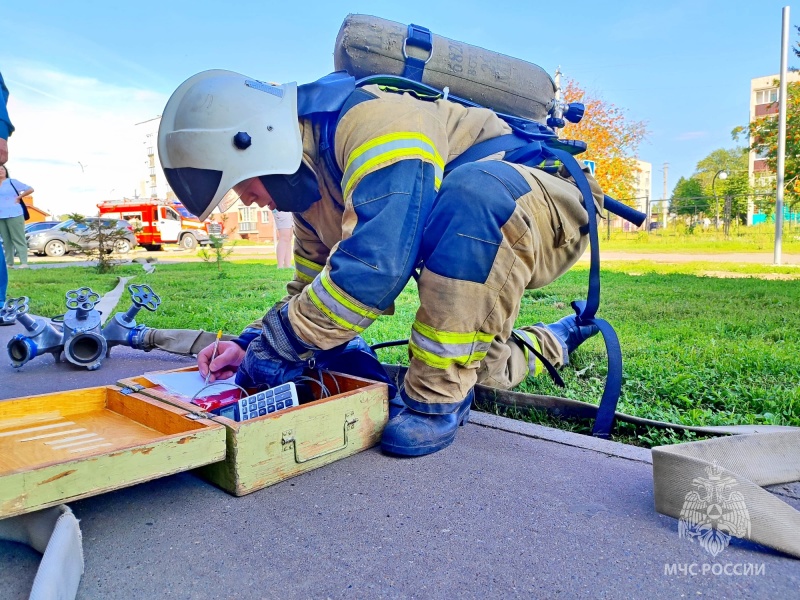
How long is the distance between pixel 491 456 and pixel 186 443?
990mm

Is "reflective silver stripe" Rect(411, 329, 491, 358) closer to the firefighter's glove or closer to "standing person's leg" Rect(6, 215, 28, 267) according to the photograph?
Answer: the firefighter's glove

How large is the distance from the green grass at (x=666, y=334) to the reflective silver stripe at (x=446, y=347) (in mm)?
546

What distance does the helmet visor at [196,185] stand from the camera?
2170 millimetres

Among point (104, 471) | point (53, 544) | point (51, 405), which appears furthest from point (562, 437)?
point (51, 405)

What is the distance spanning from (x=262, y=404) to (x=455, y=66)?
1.55 m

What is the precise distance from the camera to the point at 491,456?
6.65 feet

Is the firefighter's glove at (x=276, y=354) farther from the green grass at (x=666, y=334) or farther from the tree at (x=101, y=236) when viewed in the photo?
the tree at (x=101, y=236)

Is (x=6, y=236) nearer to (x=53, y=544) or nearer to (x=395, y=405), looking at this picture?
(x=395, y=405)

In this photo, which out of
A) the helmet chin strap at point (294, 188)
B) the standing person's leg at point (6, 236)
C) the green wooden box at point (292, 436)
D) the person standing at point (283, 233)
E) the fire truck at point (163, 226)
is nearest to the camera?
the green wooden box at point (292, 436)

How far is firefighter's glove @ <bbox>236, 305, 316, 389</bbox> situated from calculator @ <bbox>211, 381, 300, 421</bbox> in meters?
0.08

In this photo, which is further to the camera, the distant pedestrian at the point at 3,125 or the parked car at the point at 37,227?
the parked car at the point at 37,227

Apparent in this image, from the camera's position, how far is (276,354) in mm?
2080

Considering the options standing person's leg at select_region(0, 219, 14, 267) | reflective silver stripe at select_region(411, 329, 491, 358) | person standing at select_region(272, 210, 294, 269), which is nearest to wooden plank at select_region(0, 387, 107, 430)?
reflective silver stripe at select_region(411, 329, 491, 358)

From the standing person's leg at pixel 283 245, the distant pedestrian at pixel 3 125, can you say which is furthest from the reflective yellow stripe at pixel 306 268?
the standing person's leg at pixel 283 245
